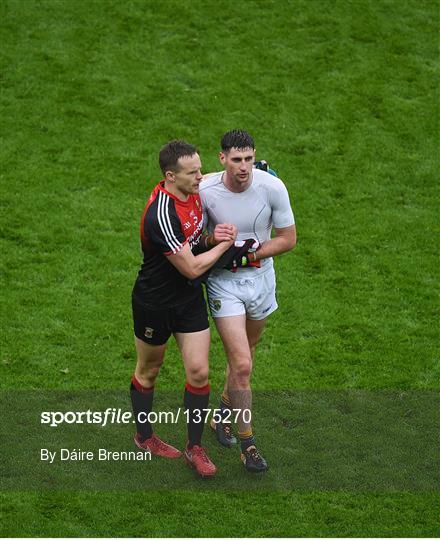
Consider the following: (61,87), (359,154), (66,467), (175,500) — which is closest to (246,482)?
(175,500)

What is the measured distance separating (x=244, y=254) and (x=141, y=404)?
148 cm

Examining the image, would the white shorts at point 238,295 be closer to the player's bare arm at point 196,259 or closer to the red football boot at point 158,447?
the player's bare arm at point 196,259

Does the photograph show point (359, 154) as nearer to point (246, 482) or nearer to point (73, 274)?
point (73, 274)

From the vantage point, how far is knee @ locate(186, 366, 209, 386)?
775 cm

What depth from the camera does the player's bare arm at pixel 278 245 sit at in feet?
25.8

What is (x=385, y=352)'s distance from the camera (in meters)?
9.82

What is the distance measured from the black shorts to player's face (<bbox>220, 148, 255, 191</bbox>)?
936 mm

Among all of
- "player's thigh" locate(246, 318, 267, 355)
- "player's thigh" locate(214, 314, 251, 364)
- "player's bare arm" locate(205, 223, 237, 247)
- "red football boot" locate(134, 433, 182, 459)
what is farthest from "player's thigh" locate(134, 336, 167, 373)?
"player's bare arm" locate(205, 223, 237, 247)

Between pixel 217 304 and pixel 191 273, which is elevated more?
pixel 191 273

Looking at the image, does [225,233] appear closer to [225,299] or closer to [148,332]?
[225,299]

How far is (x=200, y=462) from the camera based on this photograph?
802 centimetres

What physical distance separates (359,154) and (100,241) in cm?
362

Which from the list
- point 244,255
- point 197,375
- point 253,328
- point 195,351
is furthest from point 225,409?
point 244,255

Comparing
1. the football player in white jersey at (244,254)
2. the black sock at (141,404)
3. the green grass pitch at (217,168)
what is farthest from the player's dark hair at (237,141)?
the green grass pitch at (217,168)
